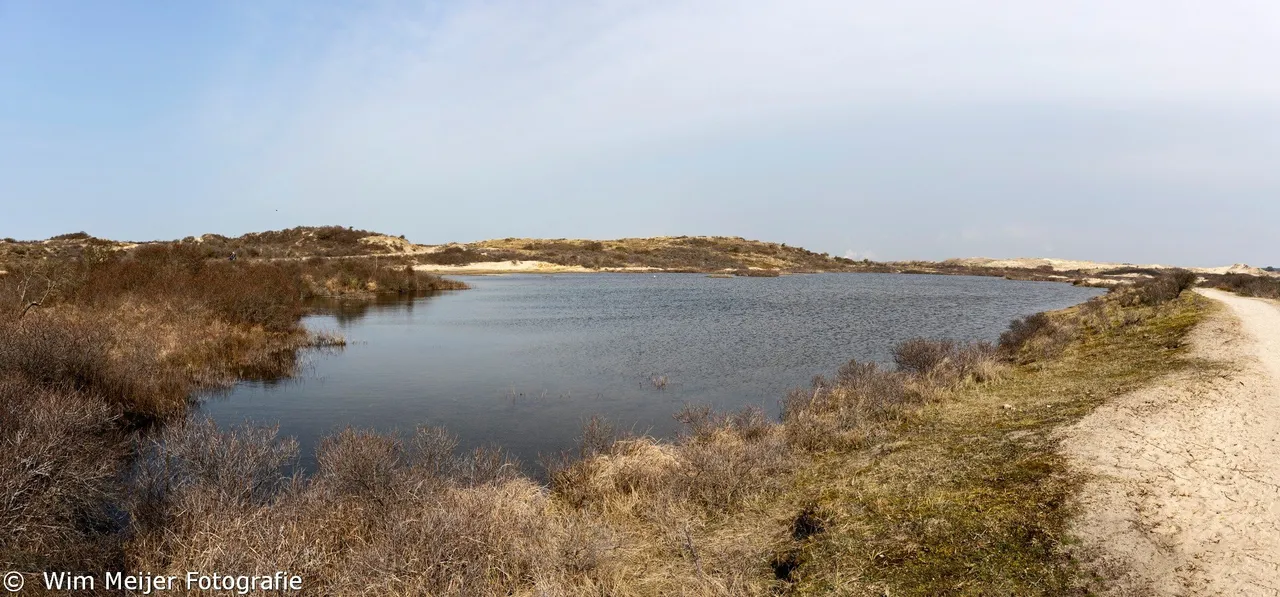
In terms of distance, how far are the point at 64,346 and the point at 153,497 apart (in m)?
6.23

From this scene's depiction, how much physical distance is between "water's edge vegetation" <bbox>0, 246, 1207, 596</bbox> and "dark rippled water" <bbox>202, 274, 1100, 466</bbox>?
176 cm

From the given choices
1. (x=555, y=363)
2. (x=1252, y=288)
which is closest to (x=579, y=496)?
(x=555, y=363)

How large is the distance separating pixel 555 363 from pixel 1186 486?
15.8 m

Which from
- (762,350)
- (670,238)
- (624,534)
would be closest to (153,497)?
(624,534)

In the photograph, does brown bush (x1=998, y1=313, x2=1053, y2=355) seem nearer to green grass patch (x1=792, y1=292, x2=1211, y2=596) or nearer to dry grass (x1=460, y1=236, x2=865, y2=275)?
green grass patch (x1=792, y1=292, x2=1211, y2=596)

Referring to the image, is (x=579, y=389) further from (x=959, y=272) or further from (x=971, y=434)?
(x=959, y=272)

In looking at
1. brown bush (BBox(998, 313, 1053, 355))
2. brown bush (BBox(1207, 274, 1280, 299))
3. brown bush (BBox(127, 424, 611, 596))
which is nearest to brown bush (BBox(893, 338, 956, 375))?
brown bush (BBox(998, 313, 1053, 355))

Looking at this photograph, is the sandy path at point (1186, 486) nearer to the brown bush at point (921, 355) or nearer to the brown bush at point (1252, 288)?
the brown bush at point (921, 355)

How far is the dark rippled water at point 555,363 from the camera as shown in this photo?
45.0ft

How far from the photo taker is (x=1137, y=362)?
15.4 m

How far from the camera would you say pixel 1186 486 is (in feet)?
23.8

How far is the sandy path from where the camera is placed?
5551 mm

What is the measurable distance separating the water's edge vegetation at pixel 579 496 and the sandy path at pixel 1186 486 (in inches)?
17.2

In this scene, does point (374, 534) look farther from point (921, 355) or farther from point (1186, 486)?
point (921, 355)
